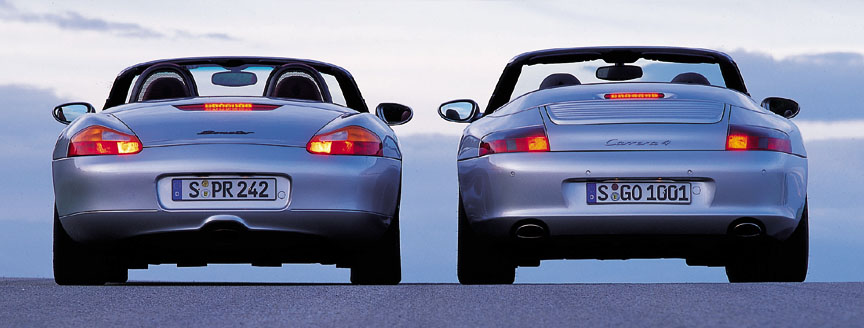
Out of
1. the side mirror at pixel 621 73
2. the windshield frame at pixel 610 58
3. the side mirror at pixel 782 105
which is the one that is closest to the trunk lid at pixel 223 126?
the windshield frame at pixel 610 58

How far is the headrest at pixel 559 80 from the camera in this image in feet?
26.9

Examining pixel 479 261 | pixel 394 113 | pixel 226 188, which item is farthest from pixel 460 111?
pixel 226 188

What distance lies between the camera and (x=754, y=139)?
7.05 meters

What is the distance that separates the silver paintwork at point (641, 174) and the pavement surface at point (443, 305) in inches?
14.3

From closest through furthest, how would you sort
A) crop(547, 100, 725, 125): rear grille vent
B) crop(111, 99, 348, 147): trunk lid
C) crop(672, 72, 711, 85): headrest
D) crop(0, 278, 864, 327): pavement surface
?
crop(0, 278, 864, 327): pavement surface < crop(111, 99, 348, 147): trunk lid < crop(547, 100, 725, 125): rear grille vent < crop(672, 72, 711, 85): headrest

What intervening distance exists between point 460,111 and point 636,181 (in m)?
1.91

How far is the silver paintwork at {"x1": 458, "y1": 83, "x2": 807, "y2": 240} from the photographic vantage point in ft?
22.7

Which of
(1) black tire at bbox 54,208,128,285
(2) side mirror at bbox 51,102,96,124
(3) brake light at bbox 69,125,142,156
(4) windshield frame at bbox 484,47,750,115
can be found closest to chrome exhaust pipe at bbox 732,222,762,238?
(4) windshield frame at bbox 484,47,750,115

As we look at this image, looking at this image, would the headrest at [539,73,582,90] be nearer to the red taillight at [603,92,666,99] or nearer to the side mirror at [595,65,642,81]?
the side mirror at [595,65,642,81]

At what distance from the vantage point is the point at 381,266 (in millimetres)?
7449

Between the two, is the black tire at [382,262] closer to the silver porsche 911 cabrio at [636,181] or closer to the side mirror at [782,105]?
the silver porsche 911 cabrio at [636,181]

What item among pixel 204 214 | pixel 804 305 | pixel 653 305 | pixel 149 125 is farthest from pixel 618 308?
pixel 149 125

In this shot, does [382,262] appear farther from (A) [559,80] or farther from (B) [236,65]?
(B) [236,65]

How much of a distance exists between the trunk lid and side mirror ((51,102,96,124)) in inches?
32.8
